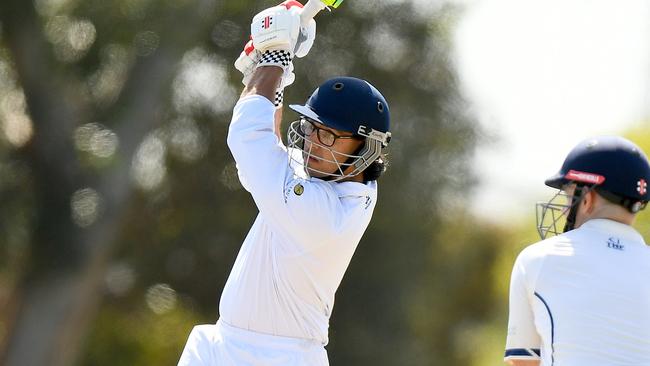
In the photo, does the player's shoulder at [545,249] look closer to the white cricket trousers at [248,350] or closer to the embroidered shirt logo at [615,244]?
the embroidered shirt logo at [615,244]

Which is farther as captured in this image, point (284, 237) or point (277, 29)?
point (277, 29)

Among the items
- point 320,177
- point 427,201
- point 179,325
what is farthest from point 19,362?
point 320,177

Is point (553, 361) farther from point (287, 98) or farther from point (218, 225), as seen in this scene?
point (218, 225)

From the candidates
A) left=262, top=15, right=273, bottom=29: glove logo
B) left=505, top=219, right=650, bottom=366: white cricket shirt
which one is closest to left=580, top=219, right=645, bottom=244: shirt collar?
left=505, top=219, right=650, bottom=366: white cricket shirt

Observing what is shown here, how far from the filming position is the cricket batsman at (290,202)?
15.2 ft

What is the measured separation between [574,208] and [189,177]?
1453 cm

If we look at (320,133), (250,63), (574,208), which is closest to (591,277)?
(574,208)

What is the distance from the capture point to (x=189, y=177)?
1884 cm

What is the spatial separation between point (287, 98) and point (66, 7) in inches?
130

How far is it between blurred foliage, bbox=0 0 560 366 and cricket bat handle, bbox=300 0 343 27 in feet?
37.8

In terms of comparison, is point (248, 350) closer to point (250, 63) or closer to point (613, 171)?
point (250, 63)

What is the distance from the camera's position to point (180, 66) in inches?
691

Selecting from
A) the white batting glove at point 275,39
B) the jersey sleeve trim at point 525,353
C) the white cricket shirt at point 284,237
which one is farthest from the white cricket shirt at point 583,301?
the white batting glove at point 275,39

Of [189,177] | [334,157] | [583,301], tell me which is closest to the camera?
[583,301]
